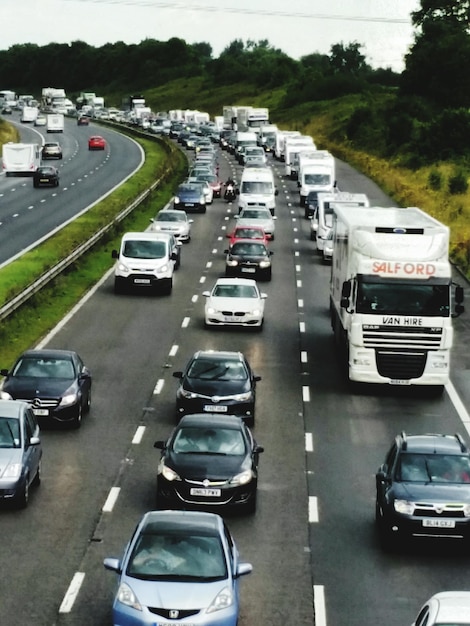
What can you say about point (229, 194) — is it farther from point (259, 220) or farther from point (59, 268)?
point (59, 268)

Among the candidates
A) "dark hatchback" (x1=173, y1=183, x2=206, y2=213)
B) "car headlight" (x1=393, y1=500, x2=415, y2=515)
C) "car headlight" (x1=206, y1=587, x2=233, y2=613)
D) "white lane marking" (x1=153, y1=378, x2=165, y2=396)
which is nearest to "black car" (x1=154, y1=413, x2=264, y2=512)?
"car headlight" (x1=393, y1=500, x2=415, y2=515)

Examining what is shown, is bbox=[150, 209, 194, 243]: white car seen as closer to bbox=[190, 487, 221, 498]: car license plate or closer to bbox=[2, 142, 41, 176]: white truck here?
bbox=[2, 142, 41, 176]: white truck

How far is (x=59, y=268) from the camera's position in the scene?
4584 cm

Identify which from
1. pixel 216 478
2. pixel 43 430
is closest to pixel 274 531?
pixel 216 478

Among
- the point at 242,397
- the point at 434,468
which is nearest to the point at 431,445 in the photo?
the point at 434,468

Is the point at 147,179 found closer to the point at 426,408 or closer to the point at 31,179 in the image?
the point at 31,179

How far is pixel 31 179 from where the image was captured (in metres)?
95.7

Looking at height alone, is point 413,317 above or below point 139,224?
above

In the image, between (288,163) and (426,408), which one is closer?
(426,408)

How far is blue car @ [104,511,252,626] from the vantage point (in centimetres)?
1480

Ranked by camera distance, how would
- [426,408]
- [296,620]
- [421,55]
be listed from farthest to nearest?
[421,55], [426,408], [296,620]

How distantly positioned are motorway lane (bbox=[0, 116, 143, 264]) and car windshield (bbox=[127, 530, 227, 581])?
36.7 m

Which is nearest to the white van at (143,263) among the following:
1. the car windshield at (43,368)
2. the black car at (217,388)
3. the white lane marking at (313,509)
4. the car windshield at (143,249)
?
the car windshield at (143,249)

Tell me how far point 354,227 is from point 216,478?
12.8 meters
